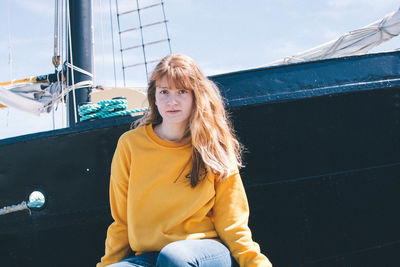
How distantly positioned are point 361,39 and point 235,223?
533cm

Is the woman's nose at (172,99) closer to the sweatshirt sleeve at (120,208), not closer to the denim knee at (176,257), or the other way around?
the sweatshirt sleeve at (120,208)

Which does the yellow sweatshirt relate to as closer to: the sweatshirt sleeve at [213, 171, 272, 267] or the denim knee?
the sweatshirt sleeve at [213, 171, 272, 267]

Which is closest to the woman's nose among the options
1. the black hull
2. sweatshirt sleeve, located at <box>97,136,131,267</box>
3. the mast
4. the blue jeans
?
sweatshirt sleeve, located at <box>97,136,131,267</box>

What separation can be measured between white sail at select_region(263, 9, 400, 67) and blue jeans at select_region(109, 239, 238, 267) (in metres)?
4.87

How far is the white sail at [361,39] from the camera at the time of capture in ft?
19.4

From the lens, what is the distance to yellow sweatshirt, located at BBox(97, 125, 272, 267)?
73.0 inches

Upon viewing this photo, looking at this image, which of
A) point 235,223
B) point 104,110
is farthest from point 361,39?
point 235,223

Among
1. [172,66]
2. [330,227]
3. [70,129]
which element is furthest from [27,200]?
[330,227]

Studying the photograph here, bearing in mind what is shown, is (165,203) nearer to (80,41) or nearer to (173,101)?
(173,101)

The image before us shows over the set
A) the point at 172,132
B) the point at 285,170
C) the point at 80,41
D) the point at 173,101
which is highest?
the point at 80,41

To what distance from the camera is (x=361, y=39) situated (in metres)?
6.20

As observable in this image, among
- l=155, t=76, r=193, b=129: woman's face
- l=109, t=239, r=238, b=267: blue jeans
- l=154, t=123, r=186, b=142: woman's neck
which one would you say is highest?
l=155, t=76, r=193, b=129: woman's face

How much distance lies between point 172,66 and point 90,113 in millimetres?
1151

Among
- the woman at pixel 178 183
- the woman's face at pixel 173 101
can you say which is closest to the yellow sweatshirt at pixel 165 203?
the woman at pixel 178 183
